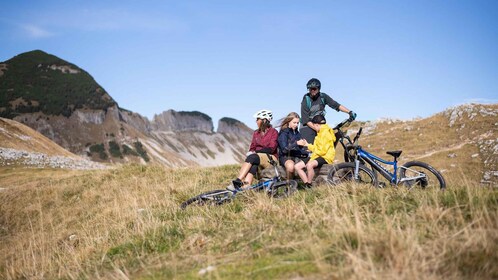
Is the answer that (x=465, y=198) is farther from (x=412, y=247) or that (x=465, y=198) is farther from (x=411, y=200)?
(x=412, y=247)

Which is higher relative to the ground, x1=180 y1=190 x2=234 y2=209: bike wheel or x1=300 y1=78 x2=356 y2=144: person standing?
x1=300 y1=78 x2=356 y2=144: person standing

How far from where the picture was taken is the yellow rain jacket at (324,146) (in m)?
8.59

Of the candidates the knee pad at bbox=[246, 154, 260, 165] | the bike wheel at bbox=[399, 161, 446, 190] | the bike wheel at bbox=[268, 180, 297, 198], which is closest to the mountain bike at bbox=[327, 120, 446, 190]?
the bike wheel at bbox=[399, 161, 446, 190]

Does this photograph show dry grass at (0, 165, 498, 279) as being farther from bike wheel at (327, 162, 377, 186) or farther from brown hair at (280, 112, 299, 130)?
brown hair at (280, 112, 299, 130)

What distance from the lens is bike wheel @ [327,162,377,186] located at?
7.90m

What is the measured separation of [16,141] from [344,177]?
156ft

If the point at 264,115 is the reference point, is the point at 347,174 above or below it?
below

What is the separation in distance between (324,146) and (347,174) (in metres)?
0.86

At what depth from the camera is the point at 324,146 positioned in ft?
28.2

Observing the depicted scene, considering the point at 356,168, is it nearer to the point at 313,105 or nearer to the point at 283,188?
the point at 283,188

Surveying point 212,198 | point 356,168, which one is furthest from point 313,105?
point 212,198

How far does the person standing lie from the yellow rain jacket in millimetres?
914

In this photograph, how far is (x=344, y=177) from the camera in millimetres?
8234

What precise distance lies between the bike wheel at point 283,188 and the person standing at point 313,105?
1809mm
